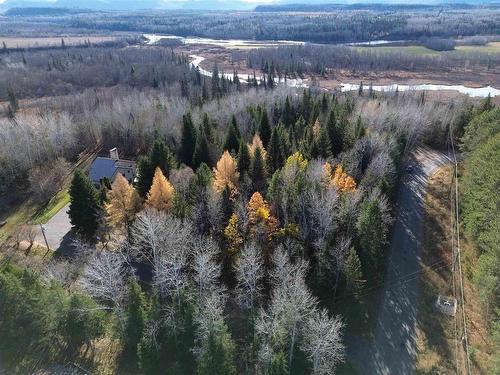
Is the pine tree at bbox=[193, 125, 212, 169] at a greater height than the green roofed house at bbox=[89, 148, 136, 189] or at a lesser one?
greater

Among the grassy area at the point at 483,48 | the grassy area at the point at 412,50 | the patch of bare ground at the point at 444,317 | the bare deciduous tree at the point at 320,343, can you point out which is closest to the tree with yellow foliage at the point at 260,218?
the bare deciduous tree at the point at 320,343

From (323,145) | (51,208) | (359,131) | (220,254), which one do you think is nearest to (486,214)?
(359,131)

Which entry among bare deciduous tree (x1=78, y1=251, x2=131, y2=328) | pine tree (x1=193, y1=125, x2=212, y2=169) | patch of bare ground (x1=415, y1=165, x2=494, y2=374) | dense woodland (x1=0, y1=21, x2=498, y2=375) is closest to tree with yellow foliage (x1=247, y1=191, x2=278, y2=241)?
dense woodland (x1=0, y1=21, x2=498, y2=375)

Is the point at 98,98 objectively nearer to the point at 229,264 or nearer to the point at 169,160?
the point at 169,160

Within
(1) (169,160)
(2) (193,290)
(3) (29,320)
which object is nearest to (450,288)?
(2) (193,290)

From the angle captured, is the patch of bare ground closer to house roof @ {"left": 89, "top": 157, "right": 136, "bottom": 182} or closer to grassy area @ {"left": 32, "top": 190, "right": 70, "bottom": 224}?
house roof @ {"left": 89, "top": 157, "right": 136, "bottom": 182}

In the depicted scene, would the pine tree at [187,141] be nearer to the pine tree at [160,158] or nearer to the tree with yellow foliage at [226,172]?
the pine tree at [160,158]

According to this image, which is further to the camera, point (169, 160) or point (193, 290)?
point (169, 160)
